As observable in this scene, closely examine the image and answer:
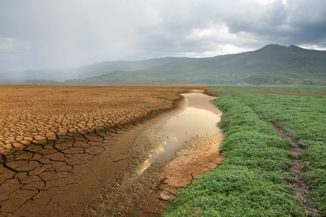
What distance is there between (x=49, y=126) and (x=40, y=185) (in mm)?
6854

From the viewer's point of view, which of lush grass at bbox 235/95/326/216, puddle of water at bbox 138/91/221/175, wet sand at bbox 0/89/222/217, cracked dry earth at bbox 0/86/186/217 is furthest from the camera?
puddle of water at bbox 138/91/221/175

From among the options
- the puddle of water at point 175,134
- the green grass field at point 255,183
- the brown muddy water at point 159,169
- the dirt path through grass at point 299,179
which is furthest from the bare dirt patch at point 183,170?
the dirt path through grass at point 299,179

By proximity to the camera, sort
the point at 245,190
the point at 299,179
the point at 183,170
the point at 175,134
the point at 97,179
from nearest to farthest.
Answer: the point at 245,190
the point at 299,179
the point at 97,179
the point at 183,170
the point at 175,134

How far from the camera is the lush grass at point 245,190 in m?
4.94

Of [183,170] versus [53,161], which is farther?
[53,161]

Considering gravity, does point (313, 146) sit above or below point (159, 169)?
above

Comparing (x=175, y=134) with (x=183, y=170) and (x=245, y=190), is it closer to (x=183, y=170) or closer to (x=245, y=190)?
(x=183, y=170)

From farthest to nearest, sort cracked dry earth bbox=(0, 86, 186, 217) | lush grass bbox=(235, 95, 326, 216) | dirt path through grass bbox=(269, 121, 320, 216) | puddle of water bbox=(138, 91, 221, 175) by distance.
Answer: puddle of water bbox=(138, 91, 221, 175)
cracked dry earth bbox=(0, 86, 186, 217)
lush grass bbox=(235, 95, 326, 216)
dirt path through grass bbox=(269, 121, 320, 216)

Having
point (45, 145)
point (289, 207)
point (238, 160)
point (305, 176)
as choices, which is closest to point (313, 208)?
point (289, 207)

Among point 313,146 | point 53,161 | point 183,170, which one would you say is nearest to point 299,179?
point 313,146

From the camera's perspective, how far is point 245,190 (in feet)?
Result: 18.9

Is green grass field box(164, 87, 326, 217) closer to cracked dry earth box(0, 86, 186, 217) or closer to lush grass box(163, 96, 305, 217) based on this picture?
lush grass box(163, 96, 305, 217)

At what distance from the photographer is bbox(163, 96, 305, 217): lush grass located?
4.94 meters

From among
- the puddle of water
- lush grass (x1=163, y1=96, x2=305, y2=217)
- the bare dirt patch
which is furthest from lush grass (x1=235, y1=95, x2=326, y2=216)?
the puddle of water
